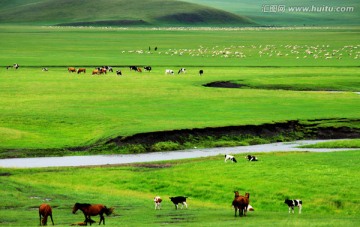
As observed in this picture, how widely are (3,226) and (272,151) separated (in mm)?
22699

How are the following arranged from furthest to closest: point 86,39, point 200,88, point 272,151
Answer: point 86,39 < point 200,88 < point 272,151

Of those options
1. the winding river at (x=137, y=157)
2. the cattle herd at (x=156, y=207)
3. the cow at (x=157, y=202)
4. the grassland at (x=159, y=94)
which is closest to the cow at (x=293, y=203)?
the cattle herd at (x=156, y=207)

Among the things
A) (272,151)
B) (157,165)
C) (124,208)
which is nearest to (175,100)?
(272,151)

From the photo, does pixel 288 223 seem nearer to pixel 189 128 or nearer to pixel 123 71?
pixel 189 128

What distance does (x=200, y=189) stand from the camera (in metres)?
33.8

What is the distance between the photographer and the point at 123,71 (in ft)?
300

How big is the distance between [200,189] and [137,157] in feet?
33.8

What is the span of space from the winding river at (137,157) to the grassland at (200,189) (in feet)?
7.33

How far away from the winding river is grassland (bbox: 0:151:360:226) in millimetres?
2235

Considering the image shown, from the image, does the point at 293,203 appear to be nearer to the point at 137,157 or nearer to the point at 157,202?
the point at 157,202

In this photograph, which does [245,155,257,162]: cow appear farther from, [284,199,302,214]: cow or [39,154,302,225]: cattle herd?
[284,199,302,214]: cow

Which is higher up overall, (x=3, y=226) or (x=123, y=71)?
(x=123, y=71)

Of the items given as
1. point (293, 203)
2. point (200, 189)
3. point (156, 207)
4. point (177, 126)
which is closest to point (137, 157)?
point (177, 126)

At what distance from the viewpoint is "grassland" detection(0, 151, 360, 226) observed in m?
26.8
